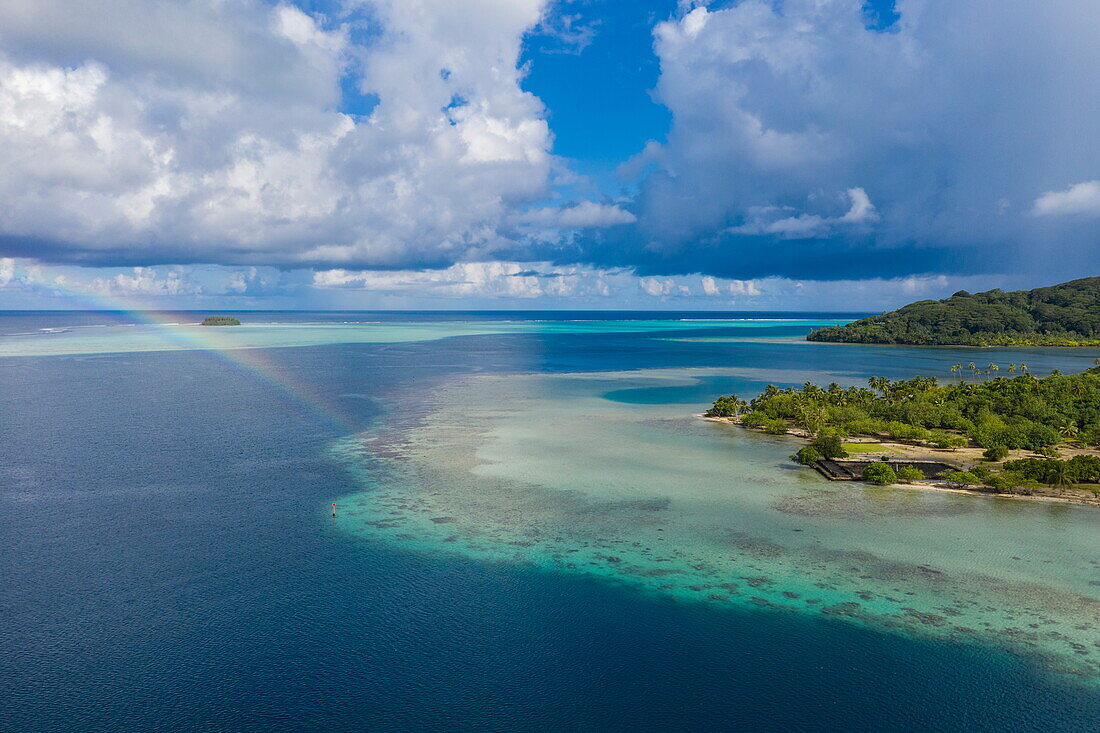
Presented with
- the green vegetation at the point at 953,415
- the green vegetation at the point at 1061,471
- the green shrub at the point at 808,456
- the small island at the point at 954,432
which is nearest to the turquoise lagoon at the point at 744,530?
the green shrub at the point at 808,456

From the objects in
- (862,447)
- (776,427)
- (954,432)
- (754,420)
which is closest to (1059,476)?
(862,447)

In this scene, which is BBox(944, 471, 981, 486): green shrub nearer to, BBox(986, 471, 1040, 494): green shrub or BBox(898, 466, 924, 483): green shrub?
BBox(986, 471, 1040, 494): green shrub

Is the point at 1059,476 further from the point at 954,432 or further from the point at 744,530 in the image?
the point at 744,530

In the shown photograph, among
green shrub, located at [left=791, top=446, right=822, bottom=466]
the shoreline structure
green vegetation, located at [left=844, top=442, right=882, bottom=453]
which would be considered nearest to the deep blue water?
the shoreline structure

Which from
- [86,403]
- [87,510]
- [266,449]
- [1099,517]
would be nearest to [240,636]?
[87,510]

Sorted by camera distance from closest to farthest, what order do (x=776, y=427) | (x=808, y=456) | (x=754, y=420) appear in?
(x=808, y=456)
(x=776, y=427)
(x=754, y=420)
